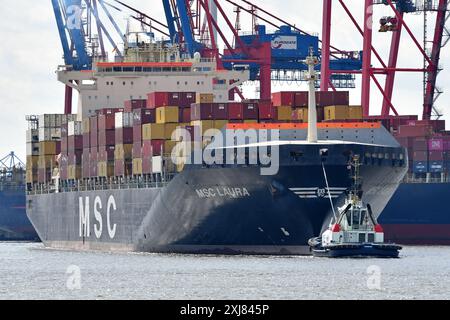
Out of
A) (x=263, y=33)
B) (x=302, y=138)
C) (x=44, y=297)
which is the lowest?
(x=44, y=297)

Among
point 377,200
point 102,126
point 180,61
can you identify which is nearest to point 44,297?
point 377,200

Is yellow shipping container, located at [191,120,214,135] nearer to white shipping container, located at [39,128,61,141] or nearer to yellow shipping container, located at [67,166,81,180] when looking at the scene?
yellow shipping container, located at [67,166,81,180]

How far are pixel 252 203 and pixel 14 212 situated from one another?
2720 inches

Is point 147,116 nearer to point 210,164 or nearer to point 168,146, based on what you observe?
point 168,146

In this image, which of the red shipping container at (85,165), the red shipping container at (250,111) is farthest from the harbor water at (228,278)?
the red shipping container at (85,165)

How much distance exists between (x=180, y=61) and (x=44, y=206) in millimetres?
14338

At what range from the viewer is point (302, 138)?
238 ft

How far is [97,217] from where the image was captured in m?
90.1

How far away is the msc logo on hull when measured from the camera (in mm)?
86938

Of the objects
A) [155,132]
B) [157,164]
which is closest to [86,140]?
[155,132]
